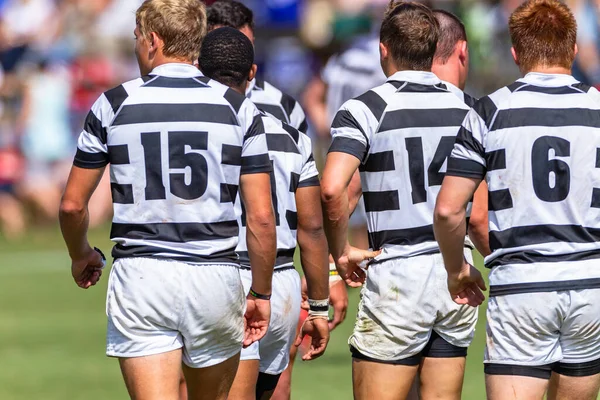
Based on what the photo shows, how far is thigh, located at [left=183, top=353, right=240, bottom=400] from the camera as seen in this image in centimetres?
527

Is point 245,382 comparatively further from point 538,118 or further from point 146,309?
point 538,118

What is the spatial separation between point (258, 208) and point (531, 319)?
1.27m

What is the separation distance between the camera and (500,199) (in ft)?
16.5

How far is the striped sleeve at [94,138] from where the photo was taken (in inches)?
201

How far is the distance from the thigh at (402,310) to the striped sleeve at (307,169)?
0.67 metres

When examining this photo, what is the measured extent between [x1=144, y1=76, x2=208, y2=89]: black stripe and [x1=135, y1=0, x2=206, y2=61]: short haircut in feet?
0.42

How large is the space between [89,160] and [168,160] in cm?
34

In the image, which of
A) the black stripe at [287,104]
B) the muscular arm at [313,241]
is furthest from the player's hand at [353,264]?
the black stripe at [287,104]

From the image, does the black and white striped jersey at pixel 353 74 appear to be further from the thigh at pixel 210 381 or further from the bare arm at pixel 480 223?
the thigh at pixel 210 381

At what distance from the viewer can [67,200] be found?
5.16 meters

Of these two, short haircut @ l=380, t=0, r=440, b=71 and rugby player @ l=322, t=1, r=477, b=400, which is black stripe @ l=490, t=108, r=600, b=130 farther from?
short haircut @ l=380, t=0, r=440, b=71

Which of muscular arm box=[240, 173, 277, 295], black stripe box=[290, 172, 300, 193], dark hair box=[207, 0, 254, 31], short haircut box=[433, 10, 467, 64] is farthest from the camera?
dark hair box=[207, 0, 254, 31]

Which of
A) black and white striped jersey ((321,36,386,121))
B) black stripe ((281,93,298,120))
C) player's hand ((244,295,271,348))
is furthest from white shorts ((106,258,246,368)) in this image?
black and white striped jersey ((321,36,386,121))

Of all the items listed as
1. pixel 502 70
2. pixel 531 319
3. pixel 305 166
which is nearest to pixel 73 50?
pixel 502 70
